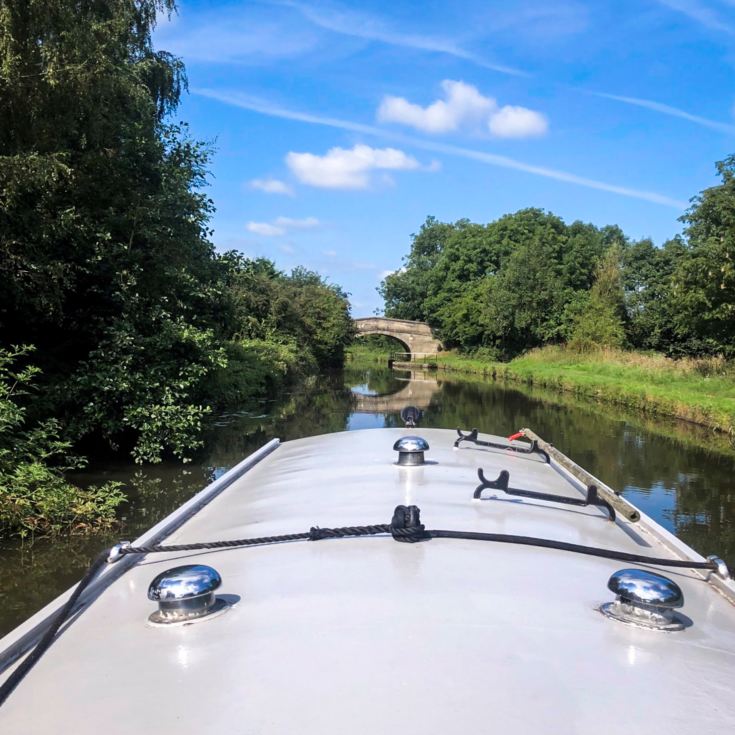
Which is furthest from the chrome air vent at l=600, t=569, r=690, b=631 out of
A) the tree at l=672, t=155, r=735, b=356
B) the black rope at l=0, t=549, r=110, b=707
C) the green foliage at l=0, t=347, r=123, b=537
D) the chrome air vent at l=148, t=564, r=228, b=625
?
the tree at l=672, t=155, r=735, b=356

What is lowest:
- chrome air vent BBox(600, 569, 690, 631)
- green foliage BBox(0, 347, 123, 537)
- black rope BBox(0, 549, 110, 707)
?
green foliage BBox(0, 347, 123, 537)

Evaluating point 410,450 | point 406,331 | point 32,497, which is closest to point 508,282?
point 406,331

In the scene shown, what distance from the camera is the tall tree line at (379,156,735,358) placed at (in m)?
20.5

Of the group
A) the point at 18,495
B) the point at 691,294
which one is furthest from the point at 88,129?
the point at 691,294

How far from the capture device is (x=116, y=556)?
2541 millimetres

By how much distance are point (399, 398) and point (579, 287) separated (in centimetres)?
2530

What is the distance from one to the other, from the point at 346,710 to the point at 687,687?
0.83 meters

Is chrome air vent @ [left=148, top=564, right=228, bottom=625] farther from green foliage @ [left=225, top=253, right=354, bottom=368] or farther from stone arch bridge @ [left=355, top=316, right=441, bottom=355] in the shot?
stone arch bridge @ [left=355, top=316, right=441, bottom=355]

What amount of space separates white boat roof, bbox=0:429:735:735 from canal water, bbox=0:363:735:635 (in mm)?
3736

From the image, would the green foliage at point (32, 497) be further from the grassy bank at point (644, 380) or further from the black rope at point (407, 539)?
the grassy bank at point (644, 380)

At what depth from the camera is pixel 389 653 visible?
1579mm

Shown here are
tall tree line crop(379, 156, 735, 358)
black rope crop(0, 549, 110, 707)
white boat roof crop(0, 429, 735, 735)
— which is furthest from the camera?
tall tree line crop(379, 156, 735, 358)

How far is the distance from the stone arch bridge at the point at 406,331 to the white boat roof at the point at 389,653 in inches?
2103

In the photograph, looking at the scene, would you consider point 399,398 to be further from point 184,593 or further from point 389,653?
point 389,653
